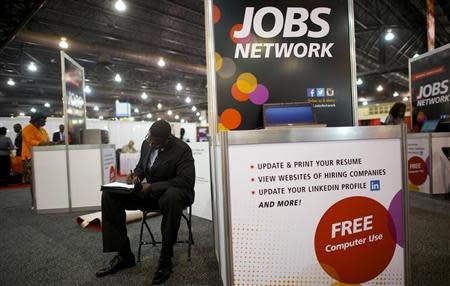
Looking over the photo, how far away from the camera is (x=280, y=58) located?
2.06 m

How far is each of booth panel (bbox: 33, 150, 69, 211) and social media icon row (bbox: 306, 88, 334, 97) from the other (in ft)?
12.6

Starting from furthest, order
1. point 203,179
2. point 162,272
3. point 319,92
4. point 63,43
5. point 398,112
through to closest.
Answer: point 63,43
point 398,112
point 203,179
point 319,92
point 162,272

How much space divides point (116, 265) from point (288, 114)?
1.72 meters

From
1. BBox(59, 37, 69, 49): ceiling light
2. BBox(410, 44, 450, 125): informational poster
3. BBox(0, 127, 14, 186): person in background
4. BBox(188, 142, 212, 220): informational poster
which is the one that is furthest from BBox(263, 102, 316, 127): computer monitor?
BBox(59, 37, 69, 49): ceiling light

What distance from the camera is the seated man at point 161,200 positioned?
2061 mm

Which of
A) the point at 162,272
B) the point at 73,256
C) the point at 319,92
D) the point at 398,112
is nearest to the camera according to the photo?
the point at 162,272

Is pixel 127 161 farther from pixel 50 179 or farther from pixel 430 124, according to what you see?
pixel 430 124

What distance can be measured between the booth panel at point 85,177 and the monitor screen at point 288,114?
3515 mm

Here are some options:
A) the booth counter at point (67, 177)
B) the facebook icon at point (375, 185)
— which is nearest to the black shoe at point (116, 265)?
the facebook icon at point (375, 185)

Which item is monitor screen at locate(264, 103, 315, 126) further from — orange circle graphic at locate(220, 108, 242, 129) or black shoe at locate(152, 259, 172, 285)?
→ black shoe at locate(152, 259, 172, 285)

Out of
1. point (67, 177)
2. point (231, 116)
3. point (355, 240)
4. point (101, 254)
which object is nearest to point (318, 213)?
point (355, 240)

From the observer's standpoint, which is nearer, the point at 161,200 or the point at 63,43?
the point at 161,200

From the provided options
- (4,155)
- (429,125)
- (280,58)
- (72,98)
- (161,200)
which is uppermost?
(72,98)

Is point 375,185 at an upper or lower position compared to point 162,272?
upper
